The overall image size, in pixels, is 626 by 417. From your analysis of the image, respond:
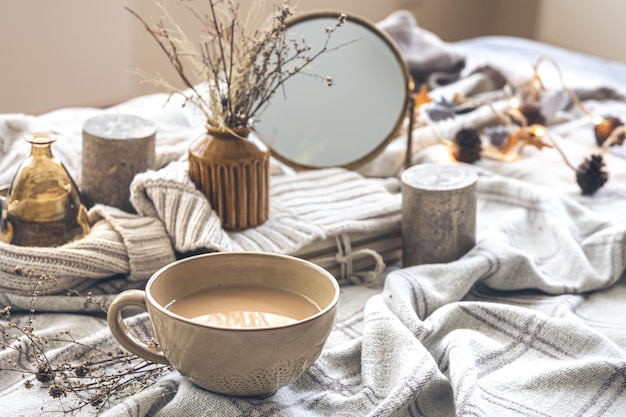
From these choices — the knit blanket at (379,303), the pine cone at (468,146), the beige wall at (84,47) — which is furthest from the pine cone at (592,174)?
the beige wall at (84,47)

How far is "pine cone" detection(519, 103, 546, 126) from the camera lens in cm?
158

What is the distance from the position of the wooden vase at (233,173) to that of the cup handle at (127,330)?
1.01 feet

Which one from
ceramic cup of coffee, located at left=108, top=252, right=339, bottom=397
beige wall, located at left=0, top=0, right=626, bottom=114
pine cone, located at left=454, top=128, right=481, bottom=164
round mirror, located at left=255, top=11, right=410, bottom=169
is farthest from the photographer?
beige wall, located at left=0, top=0, right=626, bottom=114

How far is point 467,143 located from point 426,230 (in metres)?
0.41

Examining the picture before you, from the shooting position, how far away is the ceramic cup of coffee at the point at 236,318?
28.1 inches

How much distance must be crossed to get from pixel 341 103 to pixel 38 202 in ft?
1.65

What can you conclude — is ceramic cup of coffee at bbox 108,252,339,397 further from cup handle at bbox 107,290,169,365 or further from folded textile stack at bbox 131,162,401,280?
folded textile stack at bbox 131,162,401,280

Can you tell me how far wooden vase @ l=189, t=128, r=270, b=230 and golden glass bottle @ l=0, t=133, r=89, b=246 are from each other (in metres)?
0.16

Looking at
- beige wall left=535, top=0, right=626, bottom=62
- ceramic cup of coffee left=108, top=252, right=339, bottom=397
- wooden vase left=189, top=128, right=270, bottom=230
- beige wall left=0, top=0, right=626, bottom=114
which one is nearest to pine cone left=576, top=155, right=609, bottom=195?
wooden vase left=189, top=128, right=270, bottom=230

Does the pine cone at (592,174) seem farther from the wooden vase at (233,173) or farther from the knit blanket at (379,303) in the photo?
the wooden vase at (233,173)

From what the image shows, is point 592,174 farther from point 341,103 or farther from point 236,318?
point 236,318

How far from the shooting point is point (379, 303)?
36.7 inches

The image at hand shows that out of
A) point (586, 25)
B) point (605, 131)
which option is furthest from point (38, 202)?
point (586, 25)

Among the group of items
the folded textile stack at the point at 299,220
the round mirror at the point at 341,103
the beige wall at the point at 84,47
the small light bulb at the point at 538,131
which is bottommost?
the beige wall at the point at 84,47
